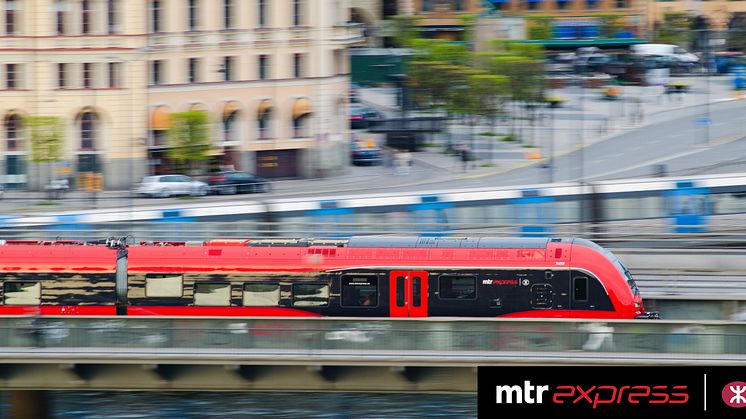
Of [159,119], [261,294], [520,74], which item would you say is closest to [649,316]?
[261,294]

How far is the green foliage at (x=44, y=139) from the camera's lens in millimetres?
65625

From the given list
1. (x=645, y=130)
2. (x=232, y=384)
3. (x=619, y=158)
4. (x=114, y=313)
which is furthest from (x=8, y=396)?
(x=645, y=130)

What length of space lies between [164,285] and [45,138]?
36571 mm

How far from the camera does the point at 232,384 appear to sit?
26.1 m

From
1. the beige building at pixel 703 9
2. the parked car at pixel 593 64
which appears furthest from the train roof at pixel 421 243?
the beige building at pixel 703 9

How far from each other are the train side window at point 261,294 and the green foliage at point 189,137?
37369 millimetres

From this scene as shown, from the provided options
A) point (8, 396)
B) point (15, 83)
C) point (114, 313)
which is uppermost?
point (15, 83)

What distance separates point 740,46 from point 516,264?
7572 cm

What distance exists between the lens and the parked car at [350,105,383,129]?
83.1 m

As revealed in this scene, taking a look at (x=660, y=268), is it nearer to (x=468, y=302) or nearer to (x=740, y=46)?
(x=468, y=302)

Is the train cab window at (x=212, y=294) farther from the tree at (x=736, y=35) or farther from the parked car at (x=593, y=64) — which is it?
the tree at (x=736, y=35)

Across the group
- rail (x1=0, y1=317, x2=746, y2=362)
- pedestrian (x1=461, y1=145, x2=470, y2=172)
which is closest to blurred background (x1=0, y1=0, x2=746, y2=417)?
pedestrian (x1=461, y1=145, x2=470, y2=172)

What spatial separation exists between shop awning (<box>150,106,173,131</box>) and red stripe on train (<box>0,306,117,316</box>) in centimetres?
3960

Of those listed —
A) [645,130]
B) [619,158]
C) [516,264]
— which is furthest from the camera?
[645,130]
